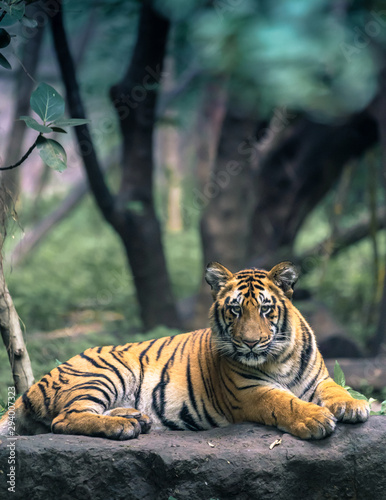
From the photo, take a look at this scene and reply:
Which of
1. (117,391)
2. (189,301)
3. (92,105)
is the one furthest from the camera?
(92,105)

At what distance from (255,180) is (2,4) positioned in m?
6.71

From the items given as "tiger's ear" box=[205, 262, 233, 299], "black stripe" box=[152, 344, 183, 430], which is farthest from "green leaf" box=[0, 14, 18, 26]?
"black stripe" box=[152, 344, 183, 430]

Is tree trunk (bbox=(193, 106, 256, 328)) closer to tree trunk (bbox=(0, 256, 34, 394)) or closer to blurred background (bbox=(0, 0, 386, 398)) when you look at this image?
blurred background (bbox=(0, 0, 386, 398))

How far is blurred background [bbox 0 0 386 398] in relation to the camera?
7.34 meters

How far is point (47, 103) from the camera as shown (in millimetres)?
3648

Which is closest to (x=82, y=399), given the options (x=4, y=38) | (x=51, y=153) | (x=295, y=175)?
(x=51, y=153)

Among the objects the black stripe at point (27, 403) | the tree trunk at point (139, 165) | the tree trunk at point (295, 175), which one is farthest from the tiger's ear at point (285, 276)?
the tree trunk at point (295, 175)

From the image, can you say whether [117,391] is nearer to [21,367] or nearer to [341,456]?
[21,367]

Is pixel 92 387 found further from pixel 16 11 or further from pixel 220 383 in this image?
pixel 16 11

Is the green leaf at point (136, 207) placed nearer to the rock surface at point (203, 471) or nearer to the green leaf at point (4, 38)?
the green leaf at point (4, 38)

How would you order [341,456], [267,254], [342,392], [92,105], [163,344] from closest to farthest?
[341,456]
[342,392]
[163,344]
[267,254]
[92,105]

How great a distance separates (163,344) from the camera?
4180 mm

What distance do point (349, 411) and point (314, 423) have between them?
228mm

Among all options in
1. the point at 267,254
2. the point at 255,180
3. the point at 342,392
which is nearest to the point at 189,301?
the point at 267,254
